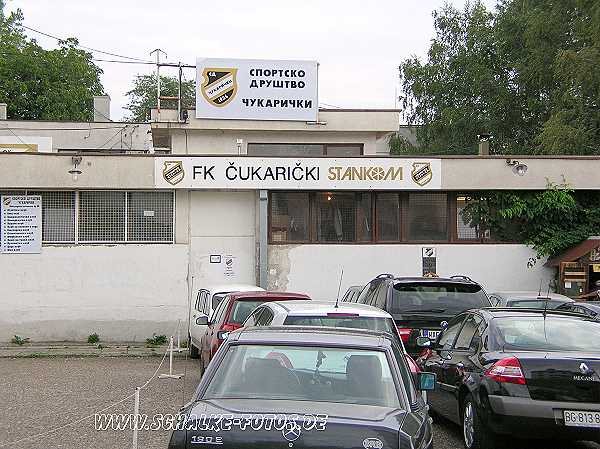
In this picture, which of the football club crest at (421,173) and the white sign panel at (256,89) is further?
the white sign panel at (256,89)

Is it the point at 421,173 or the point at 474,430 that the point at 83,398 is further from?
the point at 421,173

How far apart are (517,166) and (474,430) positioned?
15448mm

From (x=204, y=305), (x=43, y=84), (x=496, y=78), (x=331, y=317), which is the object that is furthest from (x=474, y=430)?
(x=43, y=84)

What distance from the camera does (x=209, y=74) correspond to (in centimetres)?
2800

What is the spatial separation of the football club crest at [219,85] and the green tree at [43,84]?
3251 cm

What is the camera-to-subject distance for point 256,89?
2839cm

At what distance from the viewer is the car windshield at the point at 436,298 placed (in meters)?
14.2

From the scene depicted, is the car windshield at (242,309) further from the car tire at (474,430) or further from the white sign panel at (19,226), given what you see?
the white sign panel at (19,226)

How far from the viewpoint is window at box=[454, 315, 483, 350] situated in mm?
10609

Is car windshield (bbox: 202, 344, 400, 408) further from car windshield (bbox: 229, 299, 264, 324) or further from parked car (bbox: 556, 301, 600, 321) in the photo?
parked car (bbox: 556, 301, 600, 321)

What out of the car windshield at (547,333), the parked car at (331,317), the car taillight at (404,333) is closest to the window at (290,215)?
the car taillight at (404,333)

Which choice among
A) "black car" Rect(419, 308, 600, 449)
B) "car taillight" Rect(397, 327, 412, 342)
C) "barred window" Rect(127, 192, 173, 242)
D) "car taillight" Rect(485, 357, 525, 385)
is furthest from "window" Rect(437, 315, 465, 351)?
"barred window" Rect(127, 192, 173, 242)

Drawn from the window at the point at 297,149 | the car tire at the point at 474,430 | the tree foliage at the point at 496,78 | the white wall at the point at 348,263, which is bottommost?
the car tire at the point at 474,430

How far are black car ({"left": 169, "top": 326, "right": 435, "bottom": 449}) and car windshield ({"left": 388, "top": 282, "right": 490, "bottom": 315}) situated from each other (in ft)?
23.0
